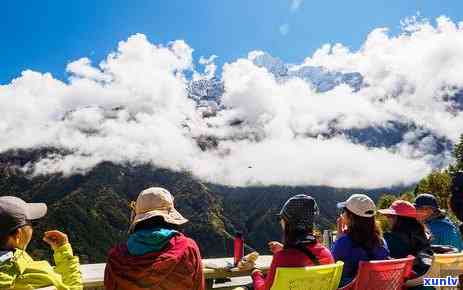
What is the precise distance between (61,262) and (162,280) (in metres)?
1.05

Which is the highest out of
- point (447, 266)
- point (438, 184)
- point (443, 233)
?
point (438, 184)

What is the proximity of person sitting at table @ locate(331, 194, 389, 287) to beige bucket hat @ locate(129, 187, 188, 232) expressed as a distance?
1.76 m

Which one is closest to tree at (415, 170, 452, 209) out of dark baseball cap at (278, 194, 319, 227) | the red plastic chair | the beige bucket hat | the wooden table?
the wooden table

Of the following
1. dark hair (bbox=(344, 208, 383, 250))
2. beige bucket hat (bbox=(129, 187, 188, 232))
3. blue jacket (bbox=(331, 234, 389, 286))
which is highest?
beige bucket hat (bbox=(129, 187, 188, 232))

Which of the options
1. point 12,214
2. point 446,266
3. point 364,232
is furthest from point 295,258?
point 12,214

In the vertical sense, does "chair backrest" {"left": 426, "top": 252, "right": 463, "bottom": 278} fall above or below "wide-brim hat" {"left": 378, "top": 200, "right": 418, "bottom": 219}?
below

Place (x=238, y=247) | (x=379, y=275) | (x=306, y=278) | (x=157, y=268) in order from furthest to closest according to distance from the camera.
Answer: (x=238, y=247) → (x=379, y=275) → (x=157, y=268) → (x=306, y=278)

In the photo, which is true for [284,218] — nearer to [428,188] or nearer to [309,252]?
[309,252]

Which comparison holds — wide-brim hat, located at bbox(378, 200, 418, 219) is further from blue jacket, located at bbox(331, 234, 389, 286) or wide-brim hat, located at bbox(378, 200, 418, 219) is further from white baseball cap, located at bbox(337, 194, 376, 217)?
blue jacket, located at bbox(331, 234, 389, 286)

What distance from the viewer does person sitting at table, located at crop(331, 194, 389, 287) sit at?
4.93 meters

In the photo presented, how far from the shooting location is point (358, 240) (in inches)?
201

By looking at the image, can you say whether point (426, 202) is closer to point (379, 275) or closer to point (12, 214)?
point (379, 275)

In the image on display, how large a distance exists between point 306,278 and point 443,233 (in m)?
4.25

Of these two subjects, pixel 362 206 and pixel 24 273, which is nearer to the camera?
pixel 24 273
